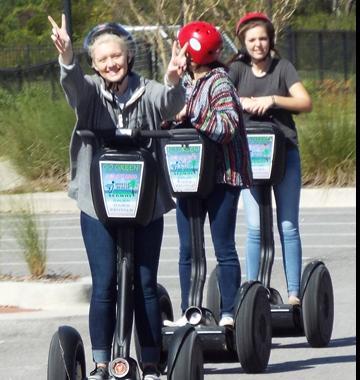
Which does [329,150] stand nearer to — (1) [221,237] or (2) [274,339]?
(2) [274,339]

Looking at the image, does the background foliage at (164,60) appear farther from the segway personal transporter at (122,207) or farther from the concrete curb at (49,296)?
the segway personal transporter at (122,207)

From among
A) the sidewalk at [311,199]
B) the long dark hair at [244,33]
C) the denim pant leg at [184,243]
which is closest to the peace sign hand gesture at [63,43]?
the denim pant leg at [184,243]

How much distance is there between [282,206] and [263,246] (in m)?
0.27

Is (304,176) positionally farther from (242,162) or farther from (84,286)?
(242,162)

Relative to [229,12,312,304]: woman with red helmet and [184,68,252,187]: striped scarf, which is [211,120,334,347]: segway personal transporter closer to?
Result: [229,12,312,304]: woman with red helmet

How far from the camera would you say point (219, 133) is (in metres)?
6.82

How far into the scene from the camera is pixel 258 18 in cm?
767

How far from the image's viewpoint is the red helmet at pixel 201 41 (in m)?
6.94

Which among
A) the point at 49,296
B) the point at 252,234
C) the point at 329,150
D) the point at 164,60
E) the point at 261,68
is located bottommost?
the point at 329,150

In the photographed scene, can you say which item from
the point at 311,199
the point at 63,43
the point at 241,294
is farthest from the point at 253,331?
the point at 311,199

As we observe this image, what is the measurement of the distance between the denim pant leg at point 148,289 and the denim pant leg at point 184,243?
3.71 feet

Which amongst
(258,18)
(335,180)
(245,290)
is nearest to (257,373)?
(245,290)

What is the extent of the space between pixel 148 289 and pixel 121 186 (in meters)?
0.48

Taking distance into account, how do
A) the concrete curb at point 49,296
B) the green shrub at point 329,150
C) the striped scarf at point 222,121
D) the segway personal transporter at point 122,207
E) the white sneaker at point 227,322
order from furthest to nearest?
1. the green shrub at point 329,150
2. the concrete curb at point 49,296
3. the white sneaker at point 227,322
4. the striped scarf at point 222,121
5. the segway personal transporter at point 122,207
